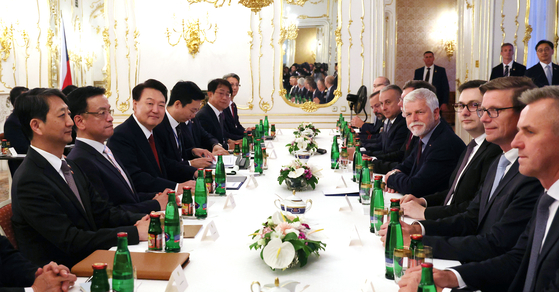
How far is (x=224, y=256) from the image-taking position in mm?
1822

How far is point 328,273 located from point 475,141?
1.38m

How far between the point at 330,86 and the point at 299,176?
19.3 feet

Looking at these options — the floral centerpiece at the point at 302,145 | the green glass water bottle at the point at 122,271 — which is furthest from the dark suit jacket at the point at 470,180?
the floral centerpiece at the point at 302,145

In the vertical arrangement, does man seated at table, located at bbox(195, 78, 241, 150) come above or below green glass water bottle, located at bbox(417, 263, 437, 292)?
above

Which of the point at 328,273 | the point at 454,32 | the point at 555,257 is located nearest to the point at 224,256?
the point at 328,273

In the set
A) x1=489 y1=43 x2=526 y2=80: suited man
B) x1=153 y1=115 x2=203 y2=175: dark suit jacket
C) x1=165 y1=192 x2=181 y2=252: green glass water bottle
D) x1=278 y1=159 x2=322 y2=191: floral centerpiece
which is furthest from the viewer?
x1=489 y1=43 x2=526 y2=80: suited man

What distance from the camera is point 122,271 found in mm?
1504

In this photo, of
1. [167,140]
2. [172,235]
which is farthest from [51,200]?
[167,140]

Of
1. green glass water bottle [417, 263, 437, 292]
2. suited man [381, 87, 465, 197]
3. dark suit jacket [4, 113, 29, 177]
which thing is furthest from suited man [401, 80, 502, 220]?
dark suit jacket [4, 113, 29, 177]

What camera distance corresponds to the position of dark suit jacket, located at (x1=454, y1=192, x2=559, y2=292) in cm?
142

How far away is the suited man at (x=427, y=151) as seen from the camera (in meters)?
3.02

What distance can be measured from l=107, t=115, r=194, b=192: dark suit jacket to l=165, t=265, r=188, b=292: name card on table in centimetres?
179

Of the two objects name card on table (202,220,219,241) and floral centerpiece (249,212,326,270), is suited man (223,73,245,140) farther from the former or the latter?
floral centerpiece (249,212,326,270)

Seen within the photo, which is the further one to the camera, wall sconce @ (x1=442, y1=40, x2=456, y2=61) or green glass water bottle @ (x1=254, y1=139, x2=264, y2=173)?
wall sconce @ (x1=442, y1=40, x2=456, y2=61)
